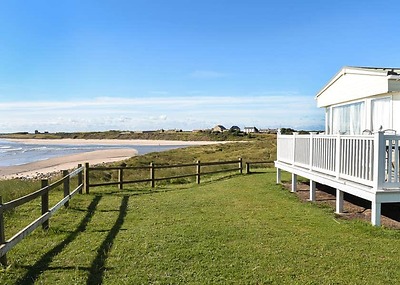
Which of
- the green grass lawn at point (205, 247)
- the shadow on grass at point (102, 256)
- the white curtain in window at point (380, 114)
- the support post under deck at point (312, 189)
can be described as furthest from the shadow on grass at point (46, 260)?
Answer: the white curtain in window at point (380, 114)

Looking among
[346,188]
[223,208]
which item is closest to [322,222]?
[346,188]

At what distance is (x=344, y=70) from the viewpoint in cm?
1202

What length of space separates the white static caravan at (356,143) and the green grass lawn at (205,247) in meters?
0.76

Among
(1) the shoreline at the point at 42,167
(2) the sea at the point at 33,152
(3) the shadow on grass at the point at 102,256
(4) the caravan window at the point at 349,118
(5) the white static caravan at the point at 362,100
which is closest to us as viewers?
(3) the shadow on grass at the point at 102,256

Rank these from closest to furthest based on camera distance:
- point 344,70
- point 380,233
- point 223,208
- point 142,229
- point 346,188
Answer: point 380,233 → point 142,229 → point 346,188 → point 223,208 → point 344,70

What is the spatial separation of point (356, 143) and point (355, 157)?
30 centimetres

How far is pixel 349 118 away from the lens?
39.2 ft

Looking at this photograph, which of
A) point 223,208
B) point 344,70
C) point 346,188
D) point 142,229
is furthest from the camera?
point 344,70

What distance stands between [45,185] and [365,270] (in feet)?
20.3

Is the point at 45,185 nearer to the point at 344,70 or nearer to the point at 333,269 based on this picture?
the point at 333,269

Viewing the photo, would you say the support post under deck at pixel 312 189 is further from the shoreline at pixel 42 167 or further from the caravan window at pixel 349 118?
the shoreline at pixel 42 167

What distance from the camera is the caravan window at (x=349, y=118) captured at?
11.1 m

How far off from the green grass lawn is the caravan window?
3508 mm

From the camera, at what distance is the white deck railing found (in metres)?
6.54
